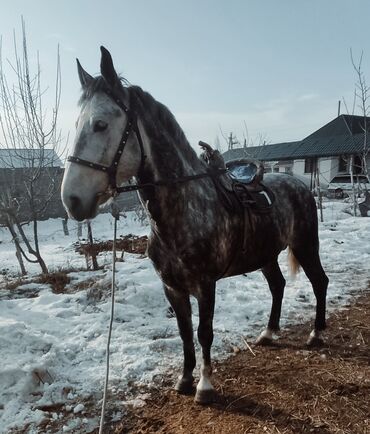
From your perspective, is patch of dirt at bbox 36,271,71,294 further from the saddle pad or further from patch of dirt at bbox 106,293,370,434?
the saddle pad

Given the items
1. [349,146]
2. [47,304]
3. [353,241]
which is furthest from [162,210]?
[349,146]

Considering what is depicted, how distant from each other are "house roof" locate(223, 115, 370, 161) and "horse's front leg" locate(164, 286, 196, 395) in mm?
22722

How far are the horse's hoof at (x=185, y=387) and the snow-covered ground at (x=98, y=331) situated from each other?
297 mm

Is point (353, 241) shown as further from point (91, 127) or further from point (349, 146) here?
point (349, 146)

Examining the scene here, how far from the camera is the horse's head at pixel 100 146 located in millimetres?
2023

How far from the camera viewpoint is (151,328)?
4230 millimetres

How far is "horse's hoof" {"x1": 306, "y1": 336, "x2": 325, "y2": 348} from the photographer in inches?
151

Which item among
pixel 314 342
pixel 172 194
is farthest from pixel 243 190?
pixel 314 342

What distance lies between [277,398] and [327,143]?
1204 inches

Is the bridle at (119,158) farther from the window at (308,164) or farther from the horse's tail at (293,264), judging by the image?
the window at (308,164)

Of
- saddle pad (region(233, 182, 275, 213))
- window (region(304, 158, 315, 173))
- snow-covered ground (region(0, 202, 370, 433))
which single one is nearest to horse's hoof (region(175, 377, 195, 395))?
snow-covered ground (region(0, 202, 370, 433))

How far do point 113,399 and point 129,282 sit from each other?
2.71 m

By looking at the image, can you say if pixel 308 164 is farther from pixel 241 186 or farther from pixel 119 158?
pixel 119 158

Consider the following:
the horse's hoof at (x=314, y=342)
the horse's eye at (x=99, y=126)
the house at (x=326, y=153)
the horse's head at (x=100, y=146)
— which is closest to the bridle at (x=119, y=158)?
the horse's head at (x=100, y=146)
